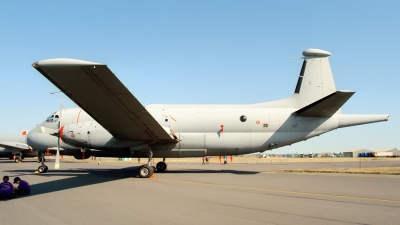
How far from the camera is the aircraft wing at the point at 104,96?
10.5 meters

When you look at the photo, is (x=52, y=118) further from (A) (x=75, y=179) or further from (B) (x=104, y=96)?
(B) (x=104, y=96)

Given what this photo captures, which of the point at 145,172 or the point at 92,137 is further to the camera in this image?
the point at 92,137

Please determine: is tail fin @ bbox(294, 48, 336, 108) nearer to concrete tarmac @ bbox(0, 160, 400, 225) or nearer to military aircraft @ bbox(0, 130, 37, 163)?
concrete tarmac @ bbox(0, 160, 400, 225)

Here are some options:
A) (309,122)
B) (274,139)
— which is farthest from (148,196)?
(309,122)

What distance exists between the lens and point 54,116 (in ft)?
73.5

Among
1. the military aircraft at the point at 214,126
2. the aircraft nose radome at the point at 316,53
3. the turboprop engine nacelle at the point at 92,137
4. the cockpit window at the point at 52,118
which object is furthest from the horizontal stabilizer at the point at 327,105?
the cockpit window at the point at 52,118

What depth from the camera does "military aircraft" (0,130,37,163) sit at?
143 ft

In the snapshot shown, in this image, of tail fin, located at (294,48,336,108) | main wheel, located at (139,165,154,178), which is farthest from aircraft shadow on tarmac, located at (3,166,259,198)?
tail fin, located at (294,48,336,108)

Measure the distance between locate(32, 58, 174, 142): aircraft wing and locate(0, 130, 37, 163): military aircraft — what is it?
1302 inches

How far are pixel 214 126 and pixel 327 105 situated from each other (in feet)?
23.7

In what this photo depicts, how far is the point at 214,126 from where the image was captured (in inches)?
787

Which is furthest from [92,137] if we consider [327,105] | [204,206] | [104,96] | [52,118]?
[327,105]

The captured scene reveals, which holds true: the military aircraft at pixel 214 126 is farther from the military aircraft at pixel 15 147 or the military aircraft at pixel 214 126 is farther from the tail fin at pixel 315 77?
the military aircraft at pixel 15 147

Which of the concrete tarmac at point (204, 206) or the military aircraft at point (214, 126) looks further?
the military aircraft at point (214, 126)
